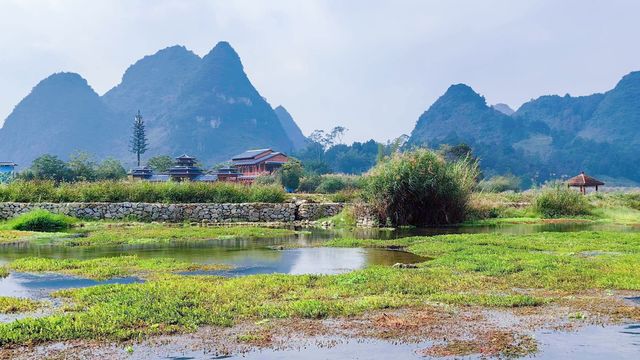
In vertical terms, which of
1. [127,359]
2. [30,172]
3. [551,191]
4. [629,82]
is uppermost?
[629,82]

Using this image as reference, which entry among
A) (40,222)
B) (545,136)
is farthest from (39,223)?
(545,136)

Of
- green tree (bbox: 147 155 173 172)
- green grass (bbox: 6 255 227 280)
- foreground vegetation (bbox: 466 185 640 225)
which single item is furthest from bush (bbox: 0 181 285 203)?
green tree (bbox: 147 155 173 172)

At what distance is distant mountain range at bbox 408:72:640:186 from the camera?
142 m

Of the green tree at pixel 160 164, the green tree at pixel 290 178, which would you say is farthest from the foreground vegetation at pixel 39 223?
the green tree at pixel 160 164

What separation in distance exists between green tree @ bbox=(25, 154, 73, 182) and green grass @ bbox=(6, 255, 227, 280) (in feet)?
195

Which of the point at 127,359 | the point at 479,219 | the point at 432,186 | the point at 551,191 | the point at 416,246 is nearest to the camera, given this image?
the point at 127,359

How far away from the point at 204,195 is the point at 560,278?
26.6m

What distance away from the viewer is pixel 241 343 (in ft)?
26.8

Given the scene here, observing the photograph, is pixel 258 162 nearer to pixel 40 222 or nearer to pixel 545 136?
pixel 40 222

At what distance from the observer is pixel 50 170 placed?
7575cm

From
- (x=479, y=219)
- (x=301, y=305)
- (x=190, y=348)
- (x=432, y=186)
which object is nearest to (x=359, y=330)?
(x=301, y=305)

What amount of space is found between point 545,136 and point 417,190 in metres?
155

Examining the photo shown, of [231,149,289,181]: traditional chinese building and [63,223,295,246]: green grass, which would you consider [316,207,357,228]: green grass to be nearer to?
[63,223,295,246]: green grass

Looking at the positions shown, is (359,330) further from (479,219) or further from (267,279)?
(479,219)
